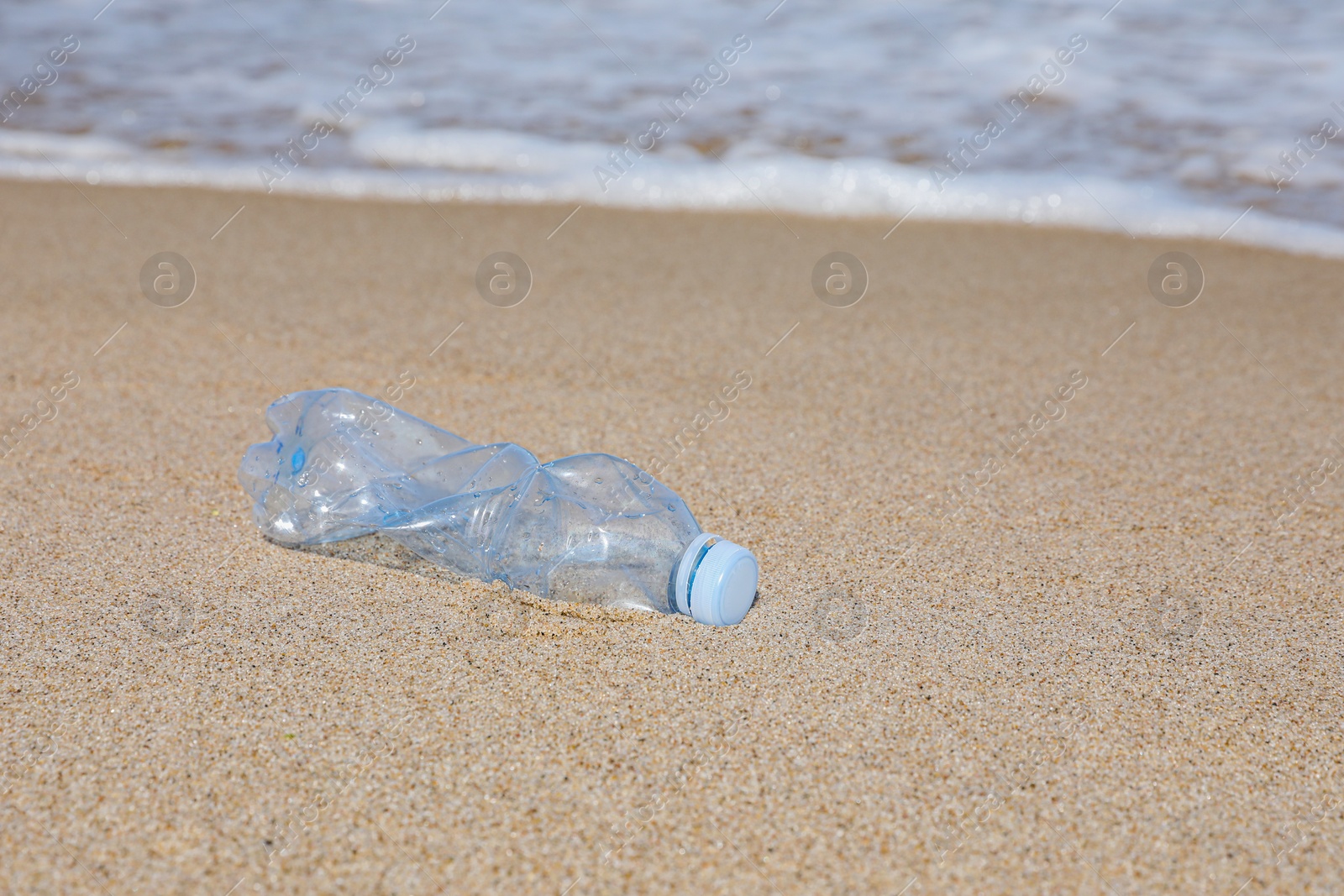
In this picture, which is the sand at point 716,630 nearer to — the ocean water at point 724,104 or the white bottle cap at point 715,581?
the white bottle cap at point 715,581

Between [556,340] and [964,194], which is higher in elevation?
[556,340]

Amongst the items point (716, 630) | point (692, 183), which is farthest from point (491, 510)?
point (692, 183)

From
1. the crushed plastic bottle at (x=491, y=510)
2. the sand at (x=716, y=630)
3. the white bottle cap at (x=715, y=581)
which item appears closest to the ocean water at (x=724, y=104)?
the sand at (x=716, y=630)

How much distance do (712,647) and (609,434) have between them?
0.81m

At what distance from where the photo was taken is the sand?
1.15 meters

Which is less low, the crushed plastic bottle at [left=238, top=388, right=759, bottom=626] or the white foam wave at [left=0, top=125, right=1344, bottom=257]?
the crushed plastic bottle at [left=238, top=388, right=759, bottom=626]

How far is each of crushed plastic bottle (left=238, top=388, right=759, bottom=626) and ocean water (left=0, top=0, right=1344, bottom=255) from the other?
7.32 feet

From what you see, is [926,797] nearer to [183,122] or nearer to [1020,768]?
[1020,768]

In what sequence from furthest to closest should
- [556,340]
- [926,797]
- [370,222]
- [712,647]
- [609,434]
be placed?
1. [370,222]
2. [556,340]
3. [609,434]
4. [712,647]
5. [926,797]

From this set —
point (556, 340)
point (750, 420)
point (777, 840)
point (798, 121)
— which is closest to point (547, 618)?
point (777, 840)

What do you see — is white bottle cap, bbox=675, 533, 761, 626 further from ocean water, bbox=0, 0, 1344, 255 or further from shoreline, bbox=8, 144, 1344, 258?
ocean water, bbox=0, 0, 1344, 255

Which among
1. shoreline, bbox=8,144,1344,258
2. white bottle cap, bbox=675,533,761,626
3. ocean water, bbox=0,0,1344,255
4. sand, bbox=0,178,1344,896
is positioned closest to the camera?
sand, bbox=0,178,1344,896

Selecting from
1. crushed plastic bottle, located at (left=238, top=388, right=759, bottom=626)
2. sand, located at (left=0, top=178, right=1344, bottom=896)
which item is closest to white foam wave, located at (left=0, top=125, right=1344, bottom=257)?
sand, located at (left=0, top=178, right=1344, bottom=896)

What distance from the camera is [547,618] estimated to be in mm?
1532
